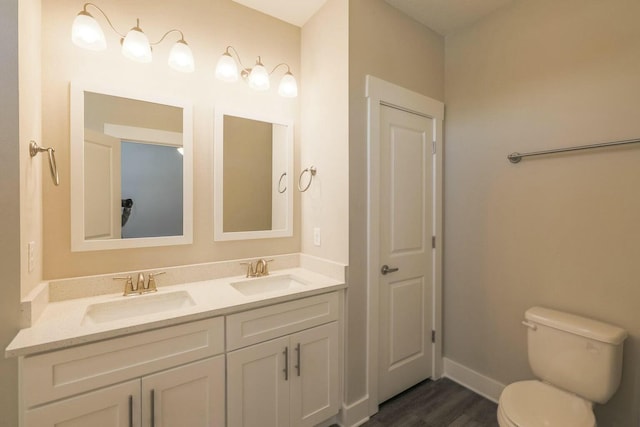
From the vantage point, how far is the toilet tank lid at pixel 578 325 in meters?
1.41

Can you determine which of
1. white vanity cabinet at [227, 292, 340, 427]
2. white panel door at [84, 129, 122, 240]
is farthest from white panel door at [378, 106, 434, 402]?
white panel door at [84, 129, 122, 240]

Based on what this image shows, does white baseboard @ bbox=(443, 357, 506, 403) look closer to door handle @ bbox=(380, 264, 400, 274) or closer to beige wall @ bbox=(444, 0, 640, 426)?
beige wall @ bbox=(444, 0, 640, 426)

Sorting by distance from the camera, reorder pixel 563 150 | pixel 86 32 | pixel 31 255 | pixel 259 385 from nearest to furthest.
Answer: pixel 31 255 < pixel 86 32 < pixel 259 385 < pixel 563 150

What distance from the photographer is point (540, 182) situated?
5.89 feet

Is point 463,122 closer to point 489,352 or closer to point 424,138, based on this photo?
point 424,138

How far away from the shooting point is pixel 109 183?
1.57 m

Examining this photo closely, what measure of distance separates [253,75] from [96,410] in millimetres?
1872

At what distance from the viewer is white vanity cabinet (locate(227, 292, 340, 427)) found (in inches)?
55.0

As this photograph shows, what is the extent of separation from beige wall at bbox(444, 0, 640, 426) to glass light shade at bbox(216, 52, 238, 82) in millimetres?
1646

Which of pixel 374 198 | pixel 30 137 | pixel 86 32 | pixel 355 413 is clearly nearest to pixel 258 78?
pixel 86 32

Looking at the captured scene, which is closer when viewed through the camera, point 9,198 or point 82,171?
point 9,198

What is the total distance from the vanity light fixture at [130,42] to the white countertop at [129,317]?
1247 mm

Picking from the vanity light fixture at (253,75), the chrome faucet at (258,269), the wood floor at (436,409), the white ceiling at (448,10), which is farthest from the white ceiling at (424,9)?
the wood floor at (436,409)

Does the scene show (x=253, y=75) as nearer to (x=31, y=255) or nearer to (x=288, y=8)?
(x=288, y=8)
